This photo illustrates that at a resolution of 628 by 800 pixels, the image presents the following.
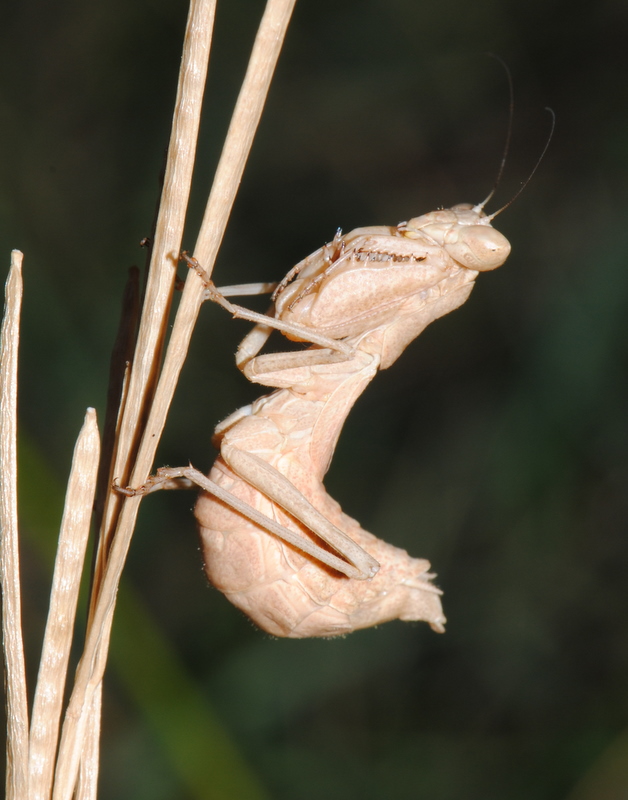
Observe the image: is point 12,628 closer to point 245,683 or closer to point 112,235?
point 245,683

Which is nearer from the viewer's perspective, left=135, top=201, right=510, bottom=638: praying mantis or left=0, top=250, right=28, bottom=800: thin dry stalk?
left=0, top=250, right=28, bottom=800: thin dry stalk

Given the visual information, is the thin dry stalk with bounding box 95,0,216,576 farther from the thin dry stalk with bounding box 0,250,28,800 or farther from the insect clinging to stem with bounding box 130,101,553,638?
the insect clinging to stem with bounding box 130,101,553,638

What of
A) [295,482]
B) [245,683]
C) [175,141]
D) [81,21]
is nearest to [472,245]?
[295,482]

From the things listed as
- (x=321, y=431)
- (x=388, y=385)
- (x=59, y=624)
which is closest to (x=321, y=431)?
(x=321, y=431)

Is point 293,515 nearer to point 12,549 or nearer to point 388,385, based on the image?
point 12,549

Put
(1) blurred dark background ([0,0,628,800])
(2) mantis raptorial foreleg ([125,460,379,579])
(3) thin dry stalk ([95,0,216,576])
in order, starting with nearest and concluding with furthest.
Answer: (3) thin dry stalk ([95,0,216,576]) → (2) mantis raptorial foreleg ([125,460,379,579]) → (1) blurred dark background ([0,0,628,800])

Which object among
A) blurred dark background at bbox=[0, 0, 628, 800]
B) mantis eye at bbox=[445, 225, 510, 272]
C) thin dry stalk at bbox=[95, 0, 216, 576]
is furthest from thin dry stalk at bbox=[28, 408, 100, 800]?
blurred dark background at bbox=[0, 0, 628, 800]
